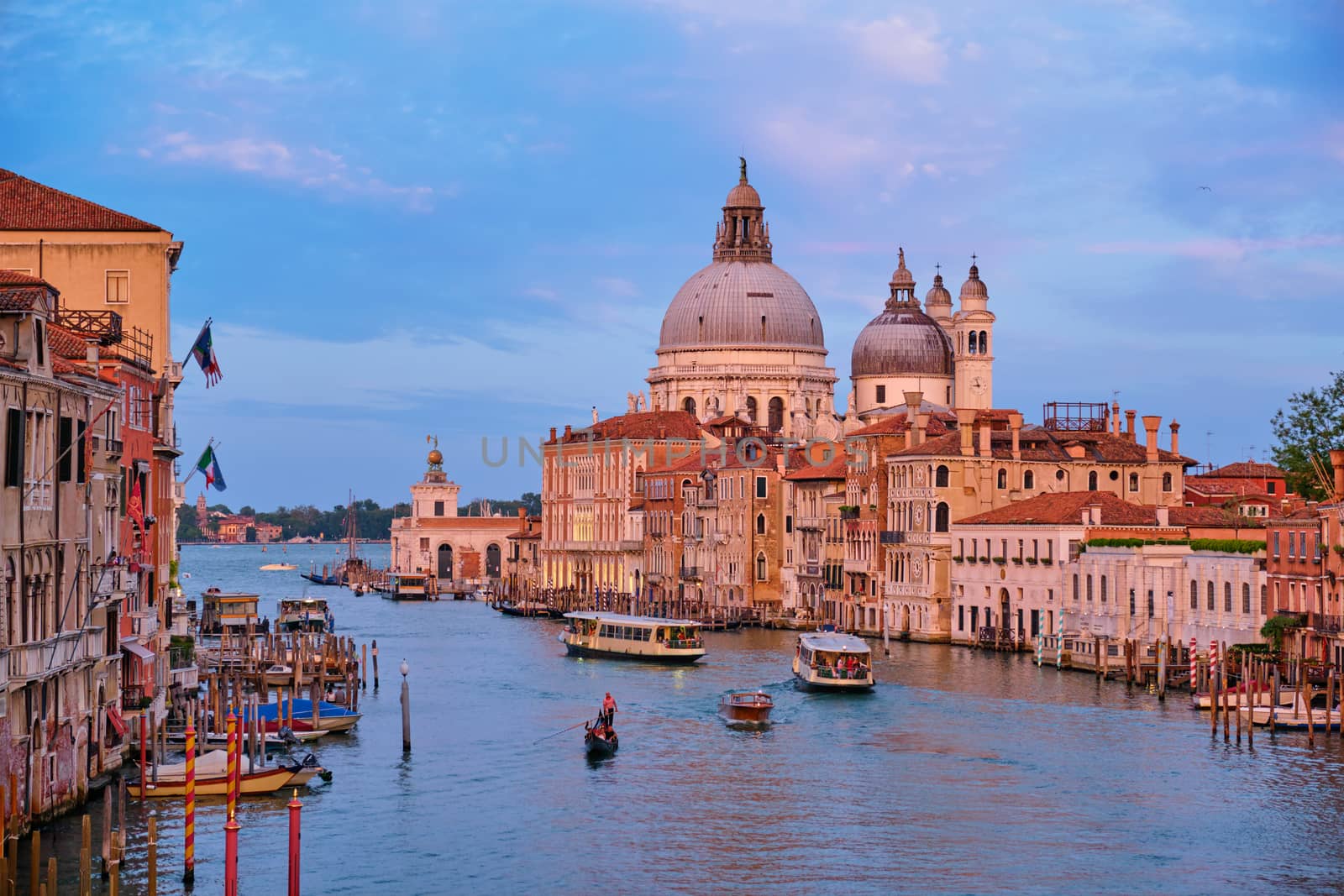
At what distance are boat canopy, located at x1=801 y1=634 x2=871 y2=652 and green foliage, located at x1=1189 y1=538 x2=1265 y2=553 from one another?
832 centimetres

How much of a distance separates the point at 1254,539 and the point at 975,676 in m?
7.85

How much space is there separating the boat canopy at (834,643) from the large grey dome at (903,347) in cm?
5876

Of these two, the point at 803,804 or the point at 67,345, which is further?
the point at 803,804

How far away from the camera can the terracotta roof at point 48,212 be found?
39.4 metres

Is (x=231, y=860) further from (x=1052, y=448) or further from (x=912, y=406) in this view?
(x=912, y=406)

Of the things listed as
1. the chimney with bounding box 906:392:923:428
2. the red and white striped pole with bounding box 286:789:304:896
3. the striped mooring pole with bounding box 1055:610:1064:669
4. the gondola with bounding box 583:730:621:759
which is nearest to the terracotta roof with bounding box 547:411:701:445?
the chimney with bounding box 906:392:923:428

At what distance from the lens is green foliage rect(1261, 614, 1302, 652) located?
47.3m

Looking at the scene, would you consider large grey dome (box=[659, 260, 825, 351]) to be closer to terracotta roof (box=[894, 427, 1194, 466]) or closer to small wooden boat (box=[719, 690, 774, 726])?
terracotta roof (box=[894, 427, 1194, 466])

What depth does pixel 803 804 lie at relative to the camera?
118ft

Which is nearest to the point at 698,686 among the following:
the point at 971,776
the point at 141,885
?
the point at 971,776

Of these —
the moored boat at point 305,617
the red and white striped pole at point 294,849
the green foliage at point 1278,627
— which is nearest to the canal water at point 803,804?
the red and white striped pole at point 294,849

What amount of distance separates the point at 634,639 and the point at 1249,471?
31.0 metres

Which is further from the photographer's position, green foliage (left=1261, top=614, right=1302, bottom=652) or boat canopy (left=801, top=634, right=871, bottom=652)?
boat canopy (left=801, top=634, right=871, bottom=652)

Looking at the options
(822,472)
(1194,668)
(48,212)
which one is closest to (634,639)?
(822,472)
